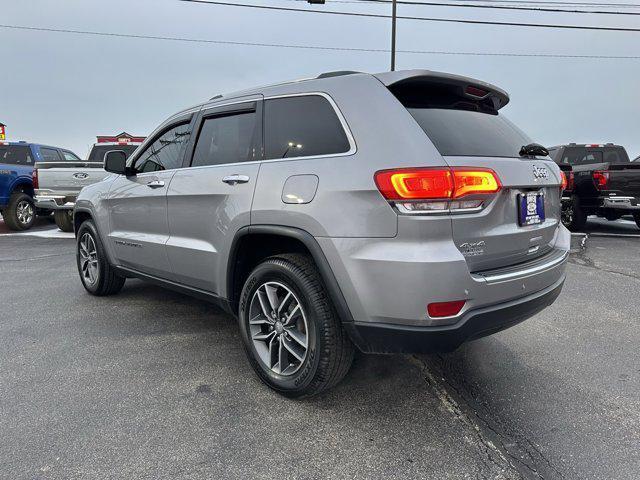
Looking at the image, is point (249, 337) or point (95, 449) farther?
point (249, 337)

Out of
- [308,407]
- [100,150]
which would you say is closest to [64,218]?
[100,150]

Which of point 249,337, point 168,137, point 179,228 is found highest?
point 168,137

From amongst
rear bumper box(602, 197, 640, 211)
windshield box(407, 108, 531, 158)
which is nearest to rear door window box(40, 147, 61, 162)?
windshield box(407, 108, 531, 158)

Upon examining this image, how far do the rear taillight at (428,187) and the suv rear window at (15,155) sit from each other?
1163 centimetres

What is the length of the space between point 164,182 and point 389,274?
7.27 feet

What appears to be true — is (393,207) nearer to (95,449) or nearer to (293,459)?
(293,459)

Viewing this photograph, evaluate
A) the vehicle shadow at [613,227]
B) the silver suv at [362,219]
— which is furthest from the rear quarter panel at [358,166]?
the vehicle shadow at [613,227]

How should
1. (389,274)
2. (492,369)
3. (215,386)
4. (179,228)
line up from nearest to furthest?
1. (389,274)
2. (215,386)
3. (492,369)
4. (179,228)

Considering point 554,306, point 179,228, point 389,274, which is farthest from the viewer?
point 554,306

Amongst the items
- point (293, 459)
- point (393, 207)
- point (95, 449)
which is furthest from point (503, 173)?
point (95, 449)

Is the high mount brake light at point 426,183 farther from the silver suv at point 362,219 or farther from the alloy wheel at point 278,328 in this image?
the alloy wheel at point 278,328

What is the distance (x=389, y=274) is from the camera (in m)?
2.22

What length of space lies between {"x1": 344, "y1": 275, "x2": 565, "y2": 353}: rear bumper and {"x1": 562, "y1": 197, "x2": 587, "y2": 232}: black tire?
8.28 m

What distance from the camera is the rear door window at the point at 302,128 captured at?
2.57 metres
